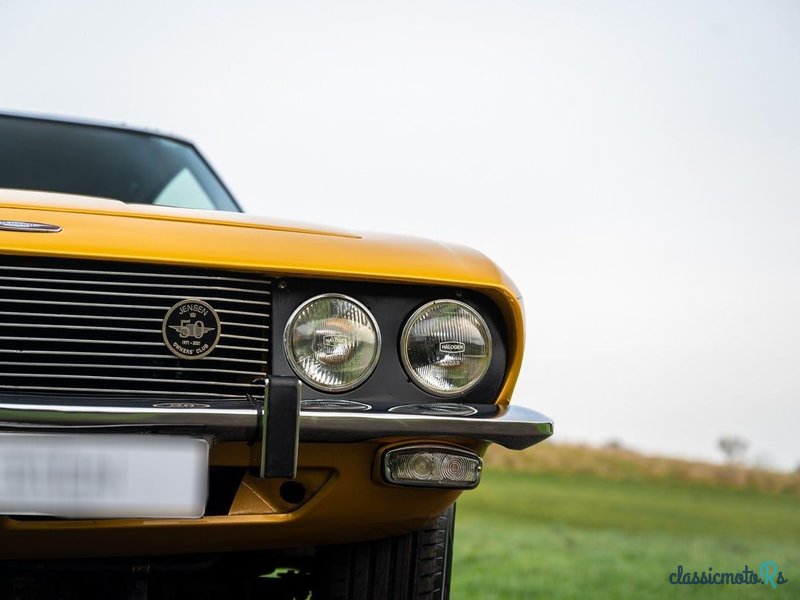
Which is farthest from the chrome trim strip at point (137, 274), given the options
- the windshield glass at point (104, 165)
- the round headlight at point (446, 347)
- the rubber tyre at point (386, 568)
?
the windshield glass at point (104, 165)

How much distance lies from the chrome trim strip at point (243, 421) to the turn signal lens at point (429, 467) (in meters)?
0.04

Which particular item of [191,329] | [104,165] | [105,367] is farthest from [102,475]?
[104,165]

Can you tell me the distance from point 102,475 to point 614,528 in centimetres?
608

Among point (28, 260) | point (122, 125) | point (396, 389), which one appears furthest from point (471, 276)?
point (122, 125)

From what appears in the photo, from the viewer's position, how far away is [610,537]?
623cm

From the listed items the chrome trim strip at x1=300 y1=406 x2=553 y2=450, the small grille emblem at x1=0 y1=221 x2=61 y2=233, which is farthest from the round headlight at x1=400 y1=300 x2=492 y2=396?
the small grille emblem at x1=0 y1=221 x2=61 y2=233

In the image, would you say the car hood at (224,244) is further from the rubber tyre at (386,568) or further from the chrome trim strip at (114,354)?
the rubber tyre at (386,568)

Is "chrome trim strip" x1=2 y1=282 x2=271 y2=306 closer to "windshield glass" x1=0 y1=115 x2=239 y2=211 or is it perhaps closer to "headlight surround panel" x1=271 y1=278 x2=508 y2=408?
"headlight surround panel" x1=271 y1=278 x2=508 y2=408

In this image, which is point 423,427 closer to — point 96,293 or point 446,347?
point 446,347

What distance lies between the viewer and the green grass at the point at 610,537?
4.07 meters

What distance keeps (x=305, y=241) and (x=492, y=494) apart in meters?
6.89

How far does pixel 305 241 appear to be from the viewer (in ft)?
6.53

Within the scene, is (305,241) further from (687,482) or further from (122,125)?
(687,482)

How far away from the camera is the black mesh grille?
1.83m
